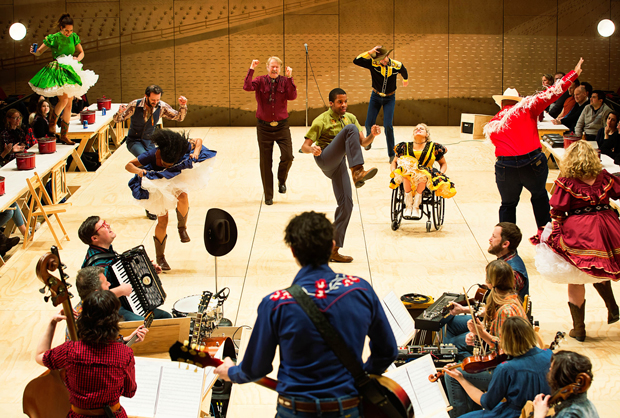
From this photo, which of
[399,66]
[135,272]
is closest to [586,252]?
[135,272]

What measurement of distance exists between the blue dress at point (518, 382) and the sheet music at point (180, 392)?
146 cm

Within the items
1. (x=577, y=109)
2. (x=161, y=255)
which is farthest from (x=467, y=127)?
(x=161, y=255)

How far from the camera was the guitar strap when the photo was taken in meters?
2.49

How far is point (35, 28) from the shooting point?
12.9 meters

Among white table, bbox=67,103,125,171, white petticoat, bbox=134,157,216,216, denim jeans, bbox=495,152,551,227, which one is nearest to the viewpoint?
white petticoat, bbox=134,157,216,216

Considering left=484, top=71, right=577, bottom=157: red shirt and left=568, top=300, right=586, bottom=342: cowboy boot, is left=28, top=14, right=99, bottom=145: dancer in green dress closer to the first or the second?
left=484, top=71, right=577, bottom=157: red shirt

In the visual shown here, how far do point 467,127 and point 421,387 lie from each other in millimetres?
8860

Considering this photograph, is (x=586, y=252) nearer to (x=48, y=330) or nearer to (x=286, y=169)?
(x=48, y=330)

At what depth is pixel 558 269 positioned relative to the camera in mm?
5117

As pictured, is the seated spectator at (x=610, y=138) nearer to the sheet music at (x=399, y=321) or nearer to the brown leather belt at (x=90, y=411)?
the sheet music at (x=399, y=321)

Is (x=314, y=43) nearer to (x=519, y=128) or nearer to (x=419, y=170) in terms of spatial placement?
(x=419, y=170)

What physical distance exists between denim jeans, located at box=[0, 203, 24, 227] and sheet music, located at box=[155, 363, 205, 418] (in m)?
4.30

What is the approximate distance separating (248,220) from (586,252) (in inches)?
154

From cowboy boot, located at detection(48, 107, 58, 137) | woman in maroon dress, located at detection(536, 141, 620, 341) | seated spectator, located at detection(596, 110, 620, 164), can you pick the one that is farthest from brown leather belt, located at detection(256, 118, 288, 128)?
woman in maroon dress, located at detection(536, 141, 620, 341)
